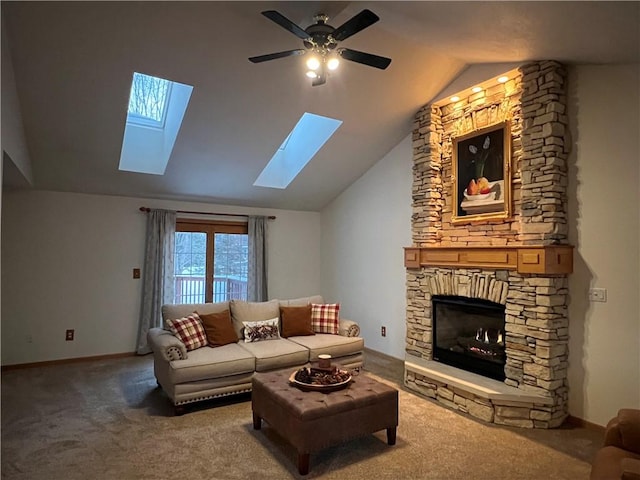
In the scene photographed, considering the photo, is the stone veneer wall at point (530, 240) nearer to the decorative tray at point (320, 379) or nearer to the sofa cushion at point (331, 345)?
the sofa cushion at point (331, 345)

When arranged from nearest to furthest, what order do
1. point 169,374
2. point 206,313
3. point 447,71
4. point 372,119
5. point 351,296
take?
point 169,374 → point 447,71 → point 206,313 → point 372,119 → point 351,296

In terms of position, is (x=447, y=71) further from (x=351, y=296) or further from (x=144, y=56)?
(x=351, y=296)

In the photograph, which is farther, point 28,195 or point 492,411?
point 28,195

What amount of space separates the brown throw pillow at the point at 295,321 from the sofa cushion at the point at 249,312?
122 millimetres

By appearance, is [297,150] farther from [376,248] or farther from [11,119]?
[11,119]

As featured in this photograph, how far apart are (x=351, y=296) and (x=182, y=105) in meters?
3.80

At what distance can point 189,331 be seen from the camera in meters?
4.14

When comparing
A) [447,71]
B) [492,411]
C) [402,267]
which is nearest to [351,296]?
[402,267]

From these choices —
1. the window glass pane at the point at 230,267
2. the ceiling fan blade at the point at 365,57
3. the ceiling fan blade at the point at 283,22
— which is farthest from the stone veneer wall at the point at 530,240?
the window glass pane at the point at 230,267

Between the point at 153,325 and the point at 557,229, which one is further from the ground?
the point at 557,229

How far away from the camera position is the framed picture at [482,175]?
12.7 feet

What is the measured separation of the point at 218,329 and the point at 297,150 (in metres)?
2.93

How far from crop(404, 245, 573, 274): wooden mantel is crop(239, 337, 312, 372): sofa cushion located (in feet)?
5.47

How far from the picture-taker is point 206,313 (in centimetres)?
449
